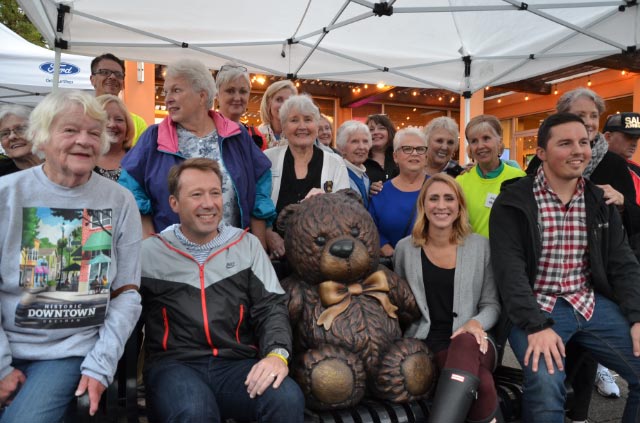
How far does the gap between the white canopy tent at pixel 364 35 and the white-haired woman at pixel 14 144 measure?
1.28 metres

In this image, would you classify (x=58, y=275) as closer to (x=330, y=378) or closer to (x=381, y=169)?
(x=330, y=378)

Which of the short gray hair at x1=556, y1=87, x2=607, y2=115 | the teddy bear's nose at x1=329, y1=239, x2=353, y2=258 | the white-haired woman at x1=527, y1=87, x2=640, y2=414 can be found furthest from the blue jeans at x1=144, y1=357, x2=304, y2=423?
the short gray hair at x1=556, y1=87, x2=607, y2=115

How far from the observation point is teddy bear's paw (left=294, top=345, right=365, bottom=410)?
2123 mm

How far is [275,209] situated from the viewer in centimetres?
302

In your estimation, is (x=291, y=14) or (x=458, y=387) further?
(x=291, y=14)

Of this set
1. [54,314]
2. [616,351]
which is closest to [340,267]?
[54,314]

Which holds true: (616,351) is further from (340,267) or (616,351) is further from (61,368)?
(61,368)

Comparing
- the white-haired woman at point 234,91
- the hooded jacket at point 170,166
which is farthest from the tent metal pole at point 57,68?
the hooded jacket at point 170,166

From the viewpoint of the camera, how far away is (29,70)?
609 cm

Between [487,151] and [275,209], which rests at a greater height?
[487,151]

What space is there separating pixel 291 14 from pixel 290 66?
0.78 metres

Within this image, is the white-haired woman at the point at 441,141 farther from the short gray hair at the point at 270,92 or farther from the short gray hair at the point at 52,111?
the short gray hair at the point at 52,111

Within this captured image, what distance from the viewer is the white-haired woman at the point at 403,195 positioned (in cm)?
319

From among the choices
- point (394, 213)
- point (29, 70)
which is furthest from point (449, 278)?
point (29, 70)
